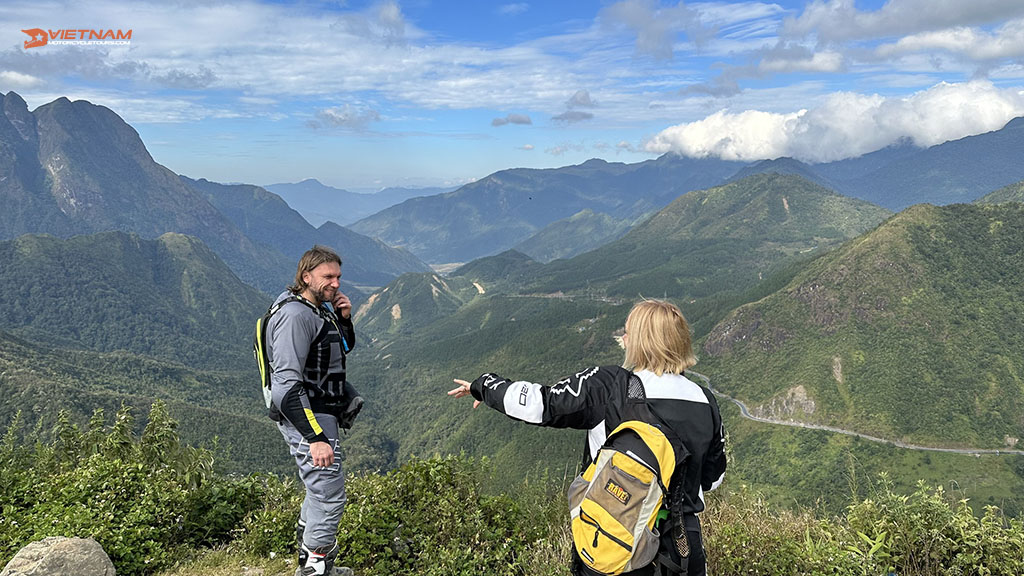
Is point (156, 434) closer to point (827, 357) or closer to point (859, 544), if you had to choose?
point (859, 544)

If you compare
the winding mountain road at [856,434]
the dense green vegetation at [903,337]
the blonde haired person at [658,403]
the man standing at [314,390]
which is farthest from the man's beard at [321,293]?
the dense green vegetation at [903,337]

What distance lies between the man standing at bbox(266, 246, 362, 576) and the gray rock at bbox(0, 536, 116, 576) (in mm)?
2347

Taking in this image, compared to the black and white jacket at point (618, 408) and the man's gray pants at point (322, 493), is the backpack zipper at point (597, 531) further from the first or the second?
the man's gray pants at point (322, 493)

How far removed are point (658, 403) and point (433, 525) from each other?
14.1ft

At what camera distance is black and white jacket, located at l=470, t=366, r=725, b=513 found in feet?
12.4

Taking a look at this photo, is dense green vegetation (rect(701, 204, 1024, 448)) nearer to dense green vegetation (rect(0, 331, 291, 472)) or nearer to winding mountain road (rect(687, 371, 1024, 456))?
winding mountain road (rect(687, 371, 1024, 456))

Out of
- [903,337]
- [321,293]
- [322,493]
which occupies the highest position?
[321,293]

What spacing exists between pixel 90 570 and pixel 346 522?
2.82 meters

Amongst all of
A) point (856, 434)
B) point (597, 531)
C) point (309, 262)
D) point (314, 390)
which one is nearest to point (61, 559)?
point (314, 390)

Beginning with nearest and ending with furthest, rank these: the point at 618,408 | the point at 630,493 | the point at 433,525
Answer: the point at 630,493 → the point at 618,408 → the point at 433,525

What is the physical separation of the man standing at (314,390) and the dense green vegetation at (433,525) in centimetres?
73

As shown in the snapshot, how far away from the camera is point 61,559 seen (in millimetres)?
5617

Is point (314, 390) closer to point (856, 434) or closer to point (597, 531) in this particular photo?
point (597, 531)

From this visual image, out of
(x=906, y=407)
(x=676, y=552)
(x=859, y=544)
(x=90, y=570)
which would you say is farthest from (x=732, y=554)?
(x=906, y=407)
